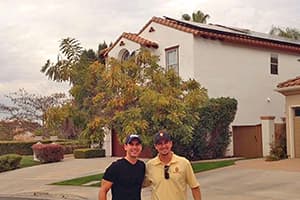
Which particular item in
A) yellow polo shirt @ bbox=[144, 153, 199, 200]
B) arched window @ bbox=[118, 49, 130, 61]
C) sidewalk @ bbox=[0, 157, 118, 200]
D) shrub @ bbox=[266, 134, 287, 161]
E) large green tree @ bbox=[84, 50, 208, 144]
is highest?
arched window @ bbox=[118, 49, 130, 61]

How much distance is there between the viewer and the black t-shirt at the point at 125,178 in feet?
17.3

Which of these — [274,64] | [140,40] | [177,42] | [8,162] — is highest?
[140,40]

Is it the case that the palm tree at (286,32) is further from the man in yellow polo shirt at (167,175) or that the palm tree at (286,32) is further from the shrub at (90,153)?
the man in yellow polo shirt at (167,175)

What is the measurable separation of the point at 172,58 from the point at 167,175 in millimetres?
22095

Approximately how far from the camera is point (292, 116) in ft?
75.3

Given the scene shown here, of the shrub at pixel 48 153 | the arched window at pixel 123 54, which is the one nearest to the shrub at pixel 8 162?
the shrub at pixel 48 153

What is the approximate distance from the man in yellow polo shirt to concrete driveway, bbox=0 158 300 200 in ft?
29.0

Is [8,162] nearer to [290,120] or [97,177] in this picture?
[97,177]

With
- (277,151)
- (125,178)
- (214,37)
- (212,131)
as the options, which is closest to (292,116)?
(277,151)

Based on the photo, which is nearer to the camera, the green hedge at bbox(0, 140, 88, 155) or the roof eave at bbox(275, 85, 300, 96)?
the roof eave at bbox(275, 85, 300, 96)

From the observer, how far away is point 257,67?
2830 centimetres

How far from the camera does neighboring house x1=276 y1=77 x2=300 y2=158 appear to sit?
74.1ft

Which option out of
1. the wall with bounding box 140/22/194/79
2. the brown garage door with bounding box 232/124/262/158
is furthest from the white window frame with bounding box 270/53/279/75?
the wall with bounding box 140/22/194/79

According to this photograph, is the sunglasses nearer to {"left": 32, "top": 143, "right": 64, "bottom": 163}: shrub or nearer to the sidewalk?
the sidewalk
